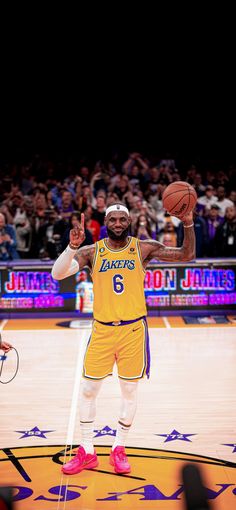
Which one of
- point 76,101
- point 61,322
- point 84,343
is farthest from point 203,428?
point 76,101

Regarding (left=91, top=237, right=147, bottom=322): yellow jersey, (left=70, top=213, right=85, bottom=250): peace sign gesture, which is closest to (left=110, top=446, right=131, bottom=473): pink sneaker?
(left=91, top=237, right=147, bottom=322): yellow jersey

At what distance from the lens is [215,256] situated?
13945 millimetres

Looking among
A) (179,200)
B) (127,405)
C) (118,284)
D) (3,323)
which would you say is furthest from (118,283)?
(3,323)

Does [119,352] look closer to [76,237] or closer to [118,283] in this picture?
[118,283]

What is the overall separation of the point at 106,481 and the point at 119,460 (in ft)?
0.88

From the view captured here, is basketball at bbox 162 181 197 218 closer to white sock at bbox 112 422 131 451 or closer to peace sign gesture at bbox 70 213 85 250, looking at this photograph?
peace sign gesture at bbox 70 213 85 250

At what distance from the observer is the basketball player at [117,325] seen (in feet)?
18.8

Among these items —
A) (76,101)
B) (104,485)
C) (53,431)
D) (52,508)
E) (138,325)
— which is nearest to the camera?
(52,508)

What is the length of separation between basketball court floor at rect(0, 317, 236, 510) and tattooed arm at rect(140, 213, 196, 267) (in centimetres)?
171

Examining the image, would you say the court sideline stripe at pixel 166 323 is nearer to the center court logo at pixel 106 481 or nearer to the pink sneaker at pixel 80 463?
the center court logo at pixel 106 481

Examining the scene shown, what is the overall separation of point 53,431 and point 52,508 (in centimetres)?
181

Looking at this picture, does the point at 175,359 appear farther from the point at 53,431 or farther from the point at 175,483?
the point at 175,483

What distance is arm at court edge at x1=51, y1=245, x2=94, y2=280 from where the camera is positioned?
18.2 ft

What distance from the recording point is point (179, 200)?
5.77m
